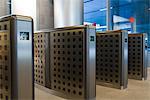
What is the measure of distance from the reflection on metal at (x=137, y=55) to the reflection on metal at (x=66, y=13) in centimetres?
123

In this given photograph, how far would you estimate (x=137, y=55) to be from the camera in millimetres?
4035

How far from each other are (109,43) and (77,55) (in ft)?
3.44

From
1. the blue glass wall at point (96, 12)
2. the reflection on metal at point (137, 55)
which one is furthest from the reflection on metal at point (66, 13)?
the blue glass wall at point (96, 12)

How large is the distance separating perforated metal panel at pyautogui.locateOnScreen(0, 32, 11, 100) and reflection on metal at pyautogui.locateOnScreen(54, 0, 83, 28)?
243cm

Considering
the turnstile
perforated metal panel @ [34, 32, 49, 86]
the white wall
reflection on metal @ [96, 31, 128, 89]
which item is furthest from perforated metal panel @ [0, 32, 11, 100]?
the white wall

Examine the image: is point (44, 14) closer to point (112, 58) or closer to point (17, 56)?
point (112, 58)

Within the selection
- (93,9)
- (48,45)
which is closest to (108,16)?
(93,9)

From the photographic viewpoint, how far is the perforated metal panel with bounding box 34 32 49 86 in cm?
296

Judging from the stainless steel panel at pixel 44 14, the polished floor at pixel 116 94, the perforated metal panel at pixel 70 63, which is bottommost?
the polished floor at pixel 116 94

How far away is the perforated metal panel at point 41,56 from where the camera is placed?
9.71ft

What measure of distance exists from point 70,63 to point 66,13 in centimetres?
198

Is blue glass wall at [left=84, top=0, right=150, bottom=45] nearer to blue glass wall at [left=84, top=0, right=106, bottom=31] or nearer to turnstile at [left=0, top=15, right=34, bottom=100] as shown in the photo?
blue glass wall at [left=84, top=0, right=106, bottom=31]

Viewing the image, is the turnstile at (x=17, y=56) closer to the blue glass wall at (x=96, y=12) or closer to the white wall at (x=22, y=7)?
the white wall at (x=22, y=7)

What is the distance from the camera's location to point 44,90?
3037 millimetres
